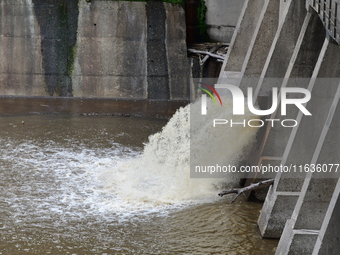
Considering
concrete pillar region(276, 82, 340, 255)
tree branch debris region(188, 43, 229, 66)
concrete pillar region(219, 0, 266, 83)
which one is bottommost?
concrete pillar region(276, 82, 340, 255)

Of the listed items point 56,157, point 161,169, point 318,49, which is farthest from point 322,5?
point 56,157

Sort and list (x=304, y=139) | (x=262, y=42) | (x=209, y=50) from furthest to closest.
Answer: (x=209, y=50)
(x=262, y=42)
(x=304, y=139)

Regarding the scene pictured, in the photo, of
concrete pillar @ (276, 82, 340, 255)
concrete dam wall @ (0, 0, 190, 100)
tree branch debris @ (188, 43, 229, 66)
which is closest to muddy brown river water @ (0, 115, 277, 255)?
concrete pillar @ (276, 82, 340, 255)

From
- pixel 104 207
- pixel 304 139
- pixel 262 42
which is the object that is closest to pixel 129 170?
pixel 104 207

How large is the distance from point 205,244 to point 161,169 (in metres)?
3.58

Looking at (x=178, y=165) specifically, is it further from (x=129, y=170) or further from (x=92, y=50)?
(x=92, y=50)

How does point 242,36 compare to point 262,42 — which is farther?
point 242,36

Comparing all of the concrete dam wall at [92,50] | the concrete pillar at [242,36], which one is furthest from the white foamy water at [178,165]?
the concrete dam wall at [92,50]

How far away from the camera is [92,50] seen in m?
18.4

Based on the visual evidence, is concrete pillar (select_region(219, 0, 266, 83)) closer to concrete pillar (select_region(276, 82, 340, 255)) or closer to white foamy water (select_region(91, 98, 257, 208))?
white foamy water (select_region(91, 98, 257, 208))

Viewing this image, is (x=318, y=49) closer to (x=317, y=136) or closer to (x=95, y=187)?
(x=317, y=136)

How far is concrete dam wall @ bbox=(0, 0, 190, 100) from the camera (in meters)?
18.2

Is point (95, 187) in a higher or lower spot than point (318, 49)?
A: lower

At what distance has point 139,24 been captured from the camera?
18.6 metres
